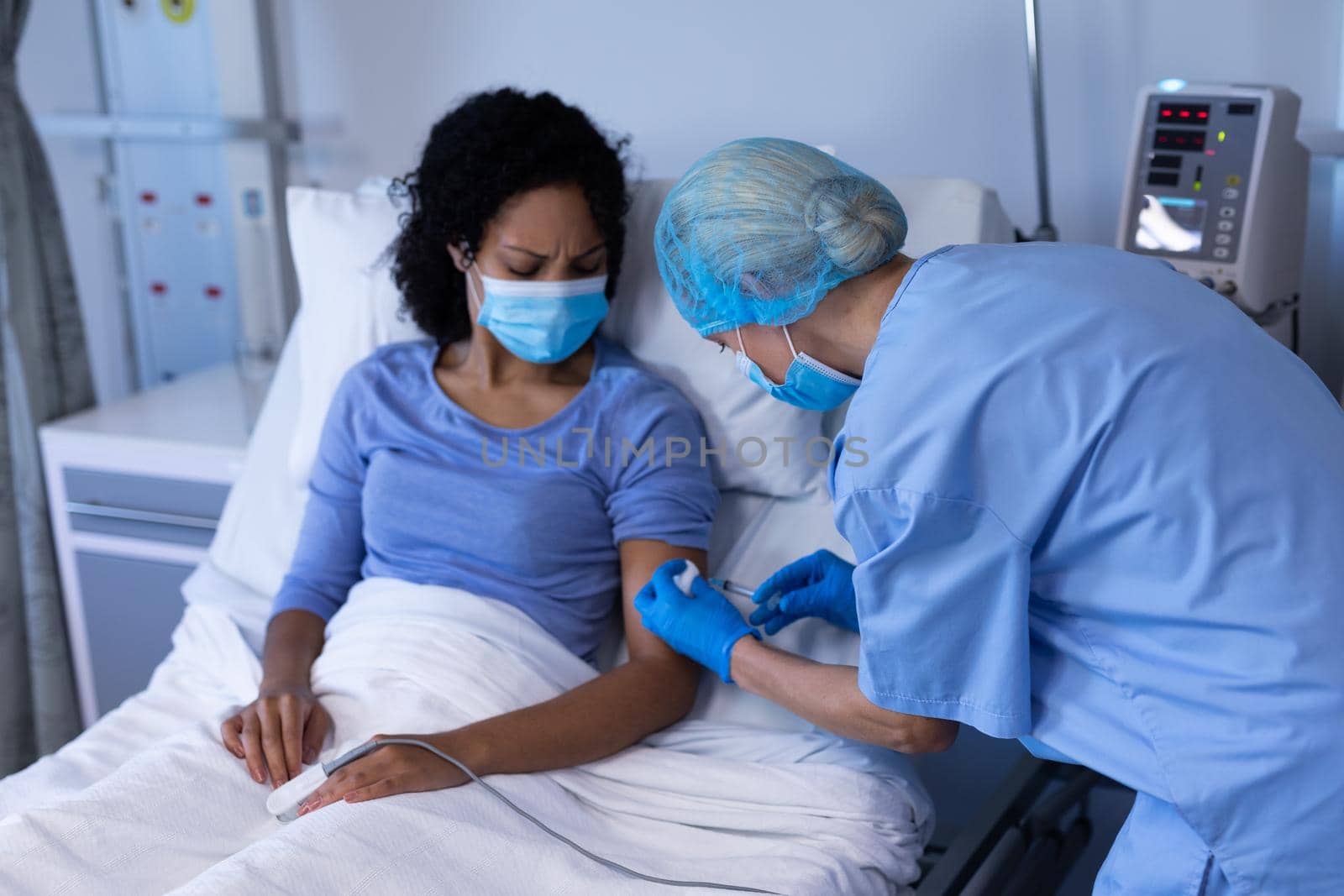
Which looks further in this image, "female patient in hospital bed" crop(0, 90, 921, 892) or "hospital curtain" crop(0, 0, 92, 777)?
"hospital curtain" crop(0, 0, 92, 777)

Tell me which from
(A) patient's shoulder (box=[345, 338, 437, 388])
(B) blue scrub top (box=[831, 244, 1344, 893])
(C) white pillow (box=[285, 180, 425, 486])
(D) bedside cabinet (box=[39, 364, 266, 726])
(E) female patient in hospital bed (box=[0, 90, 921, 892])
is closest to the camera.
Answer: (B) blue scrub top (box=[831, 244, 1344, 893])

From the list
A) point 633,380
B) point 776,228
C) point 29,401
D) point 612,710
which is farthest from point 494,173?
point 29,401

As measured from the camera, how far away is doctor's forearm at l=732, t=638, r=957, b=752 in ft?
3.64

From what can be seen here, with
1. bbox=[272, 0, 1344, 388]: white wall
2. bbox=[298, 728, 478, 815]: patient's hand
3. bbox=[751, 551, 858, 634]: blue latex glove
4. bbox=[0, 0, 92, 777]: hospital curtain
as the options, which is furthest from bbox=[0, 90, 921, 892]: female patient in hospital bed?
bbox=[0, 0, 92, 777]: hospital curtain

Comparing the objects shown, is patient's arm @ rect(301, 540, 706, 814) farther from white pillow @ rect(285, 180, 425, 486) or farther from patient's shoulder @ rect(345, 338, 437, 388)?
white pillow @ rect(285, 180, 425, 486)

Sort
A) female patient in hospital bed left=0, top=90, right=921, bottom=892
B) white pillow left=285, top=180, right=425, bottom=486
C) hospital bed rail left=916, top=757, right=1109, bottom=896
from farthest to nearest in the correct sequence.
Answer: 1. white pillow left=285, top=180, right=425, bottom=486
2. hospital bed rail left=916, top=757, right=1109, bottom=896
3. female patient in hospital bed left=0, top=90, right=921, bottom=892

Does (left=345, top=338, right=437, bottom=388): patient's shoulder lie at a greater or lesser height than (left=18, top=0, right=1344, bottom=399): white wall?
lesser

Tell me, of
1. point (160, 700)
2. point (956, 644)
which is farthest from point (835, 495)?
point (160, 700)

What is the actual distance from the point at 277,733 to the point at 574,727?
0.33 m

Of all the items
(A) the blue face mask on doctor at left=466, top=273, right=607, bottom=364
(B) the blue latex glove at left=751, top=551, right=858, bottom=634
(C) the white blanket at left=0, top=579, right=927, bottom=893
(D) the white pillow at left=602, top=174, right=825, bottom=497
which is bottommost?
(C) the white blanket at left=0, top=579, right=927, bottom=893

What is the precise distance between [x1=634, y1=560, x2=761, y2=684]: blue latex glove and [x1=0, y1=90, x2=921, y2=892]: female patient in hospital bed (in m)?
0.08

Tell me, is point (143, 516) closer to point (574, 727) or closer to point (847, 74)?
point (574, 727)

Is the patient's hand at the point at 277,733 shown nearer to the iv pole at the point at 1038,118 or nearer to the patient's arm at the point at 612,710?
the patient's arm at the point at 612,710

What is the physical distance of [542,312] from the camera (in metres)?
1.51
